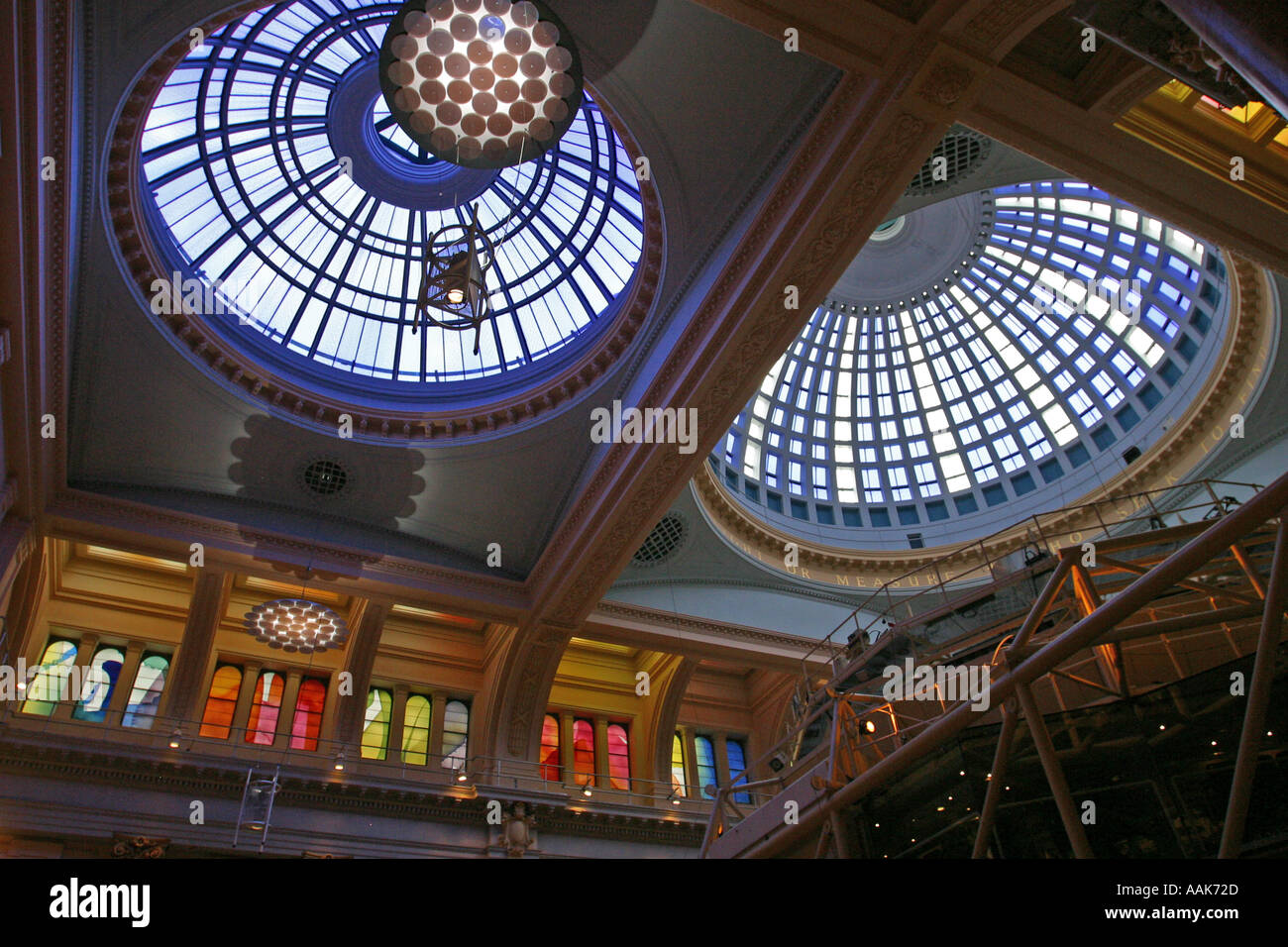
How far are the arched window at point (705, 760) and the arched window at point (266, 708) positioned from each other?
9.74m

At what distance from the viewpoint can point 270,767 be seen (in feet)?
49.0

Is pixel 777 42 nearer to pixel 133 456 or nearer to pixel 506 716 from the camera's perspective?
pixel 133 456

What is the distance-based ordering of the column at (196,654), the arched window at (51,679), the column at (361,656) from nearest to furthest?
the arched window at (51,679) → the column at (196,654) → the column at (361,656)

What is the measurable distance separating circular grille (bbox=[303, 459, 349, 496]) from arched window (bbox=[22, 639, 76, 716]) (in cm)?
546

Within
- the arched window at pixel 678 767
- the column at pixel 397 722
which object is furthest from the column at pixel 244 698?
the arched window at pixel 678 767

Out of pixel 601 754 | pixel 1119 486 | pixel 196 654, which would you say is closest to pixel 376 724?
pixel 196 654

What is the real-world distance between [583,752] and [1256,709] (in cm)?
1710

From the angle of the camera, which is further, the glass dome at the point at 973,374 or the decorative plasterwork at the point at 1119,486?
the glass dome at the point at 973,374

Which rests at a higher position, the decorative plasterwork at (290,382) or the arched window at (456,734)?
the decorative plasterwork at (290,382)

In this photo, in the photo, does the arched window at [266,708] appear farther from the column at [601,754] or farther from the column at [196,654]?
the column at [601,754]

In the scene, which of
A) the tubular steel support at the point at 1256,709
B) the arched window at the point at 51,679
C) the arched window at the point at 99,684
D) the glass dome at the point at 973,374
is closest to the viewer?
the tubular steel support at the point at 1256,709

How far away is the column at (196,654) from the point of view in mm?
15887

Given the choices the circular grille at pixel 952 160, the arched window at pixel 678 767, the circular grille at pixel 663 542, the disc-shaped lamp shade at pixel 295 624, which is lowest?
the arched window at pixel 678 767
